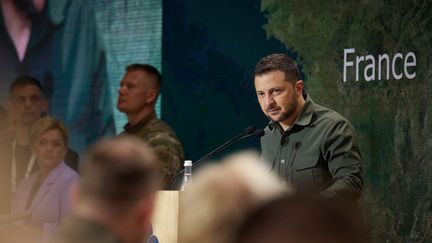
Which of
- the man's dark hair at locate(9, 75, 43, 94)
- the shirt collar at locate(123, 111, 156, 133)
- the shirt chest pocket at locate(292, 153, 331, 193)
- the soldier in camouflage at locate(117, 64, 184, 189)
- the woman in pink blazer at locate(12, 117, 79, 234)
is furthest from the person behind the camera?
the man's dark hair at locate(9, 75, 43, 94)

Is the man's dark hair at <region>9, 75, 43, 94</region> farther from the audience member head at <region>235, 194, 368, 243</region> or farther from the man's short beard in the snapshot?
the audience member head at <region>235, 194, 368, 243</region>

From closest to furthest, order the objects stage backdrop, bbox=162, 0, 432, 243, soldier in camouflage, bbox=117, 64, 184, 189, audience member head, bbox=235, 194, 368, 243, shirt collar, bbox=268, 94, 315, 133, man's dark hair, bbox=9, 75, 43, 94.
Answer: audience member head, bbox=235, 194, 368, 243 < shirt collar, bbox=268, 94, 315, 133 < stage backdrop, bbox=162, 0, 432, 243 < soldier in camouflage, bbox=117, 64, 184, 189 < man's dark hair, bbox=9, 75, 43, 94

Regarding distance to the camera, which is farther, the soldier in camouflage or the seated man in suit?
the seated man in suit

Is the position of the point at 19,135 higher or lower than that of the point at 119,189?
lower

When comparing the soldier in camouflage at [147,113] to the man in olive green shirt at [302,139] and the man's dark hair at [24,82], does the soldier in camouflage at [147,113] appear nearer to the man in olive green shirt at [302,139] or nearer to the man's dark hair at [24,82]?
the man's dark hair at [24,82]

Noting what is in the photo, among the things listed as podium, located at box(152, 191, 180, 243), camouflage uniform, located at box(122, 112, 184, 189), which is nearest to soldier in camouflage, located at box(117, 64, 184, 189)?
camouflage uniform, located at box(122, 112, 184, 189)

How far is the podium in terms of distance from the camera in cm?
383

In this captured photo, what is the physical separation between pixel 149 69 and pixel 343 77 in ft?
5.35

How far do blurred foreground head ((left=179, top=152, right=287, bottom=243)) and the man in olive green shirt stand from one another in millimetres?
2399

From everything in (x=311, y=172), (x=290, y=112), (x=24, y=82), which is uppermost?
(x=24, y=82)

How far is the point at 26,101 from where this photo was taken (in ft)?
22.5

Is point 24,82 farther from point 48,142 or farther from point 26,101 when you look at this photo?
point 48,142

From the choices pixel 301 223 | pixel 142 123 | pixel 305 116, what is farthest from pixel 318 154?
pixel 301 223

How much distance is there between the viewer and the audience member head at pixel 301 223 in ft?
2.43
